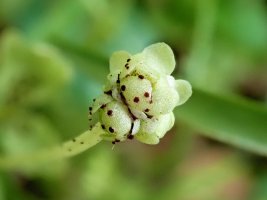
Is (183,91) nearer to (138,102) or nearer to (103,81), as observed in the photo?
(138,102)

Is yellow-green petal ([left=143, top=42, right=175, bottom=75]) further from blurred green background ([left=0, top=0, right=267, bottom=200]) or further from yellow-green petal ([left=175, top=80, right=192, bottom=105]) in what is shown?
blurred green background ([left=0, top=0, right=267, bottom=200])

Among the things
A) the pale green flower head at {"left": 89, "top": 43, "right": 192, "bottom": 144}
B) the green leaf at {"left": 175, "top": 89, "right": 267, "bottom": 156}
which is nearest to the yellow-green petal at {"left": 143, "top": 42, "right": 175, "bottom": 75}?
the pale green flower head at {"left": 89, "top": 43, "right": 192, "bottom": 144}

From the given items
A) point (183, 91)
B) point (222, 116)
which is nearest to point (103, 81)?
point (222, 116)

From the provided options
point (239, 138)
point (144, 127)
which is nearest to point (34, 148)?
point (239, 138)

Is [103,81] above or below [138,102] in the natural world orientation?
above

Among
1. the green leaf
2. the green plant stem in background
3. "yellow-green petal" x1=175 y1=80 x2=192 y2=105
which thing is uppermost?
the green leaf

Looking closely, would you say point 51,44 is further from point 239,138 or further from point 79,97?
point 239,138

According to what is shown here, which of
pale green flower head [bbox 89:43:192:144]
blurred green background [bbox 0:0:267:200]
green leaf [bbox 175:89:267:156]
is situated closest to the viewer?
pale green flower head [bbox 89:43:192:144]

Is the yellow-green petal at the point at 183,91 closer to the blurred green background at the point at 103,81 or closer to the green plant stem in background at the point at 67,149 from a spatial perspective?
the green plant stem in background at the point at 67,149
